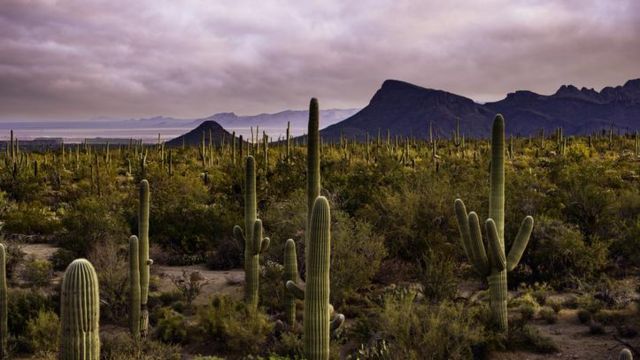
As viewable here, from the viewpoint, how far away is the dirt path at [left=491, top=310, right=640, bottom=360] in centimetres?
944

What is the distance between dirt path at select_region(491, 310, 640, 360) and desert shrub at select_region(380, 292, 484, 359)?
0.86m

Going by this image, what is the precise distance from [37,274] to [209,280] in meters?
4.08

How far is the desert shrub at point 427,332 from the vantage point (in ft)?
27.9

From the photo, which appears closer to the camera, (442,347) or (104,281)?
(442,347)

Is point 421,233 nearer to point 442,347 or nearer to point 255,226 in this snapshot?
point 255,226

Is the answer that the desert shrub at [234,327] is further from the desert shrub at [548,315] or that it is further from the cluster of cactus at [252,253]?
the desert shrub at [548,315]

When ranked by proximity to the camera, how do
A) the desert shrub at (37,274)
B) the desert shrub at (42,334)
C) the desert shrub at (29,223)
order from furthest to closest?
the desert shrub at (29,223) → the desert shrub at (37,274) → the desert shrub at (42,334)

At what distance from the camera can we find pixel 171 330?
34.3 feet

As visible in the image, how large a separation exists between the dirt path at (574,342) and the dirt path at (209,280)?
6.26 m

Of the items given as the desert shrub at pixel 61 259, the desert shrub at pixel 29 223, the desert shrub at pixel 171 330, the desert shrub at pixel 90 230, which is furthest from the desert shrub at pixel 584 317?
the desert shrub at pixel 29 223

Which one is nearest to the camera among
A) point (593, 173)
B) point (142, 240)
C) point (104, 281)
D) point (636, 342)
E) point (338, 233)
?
point (636, 342)

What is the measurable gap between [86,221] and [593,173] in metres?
15.5

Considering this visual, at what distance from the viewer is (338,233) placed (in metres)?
12.9

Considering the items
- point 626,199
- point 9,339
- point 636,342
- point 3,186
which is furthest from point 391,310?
point 3,186
